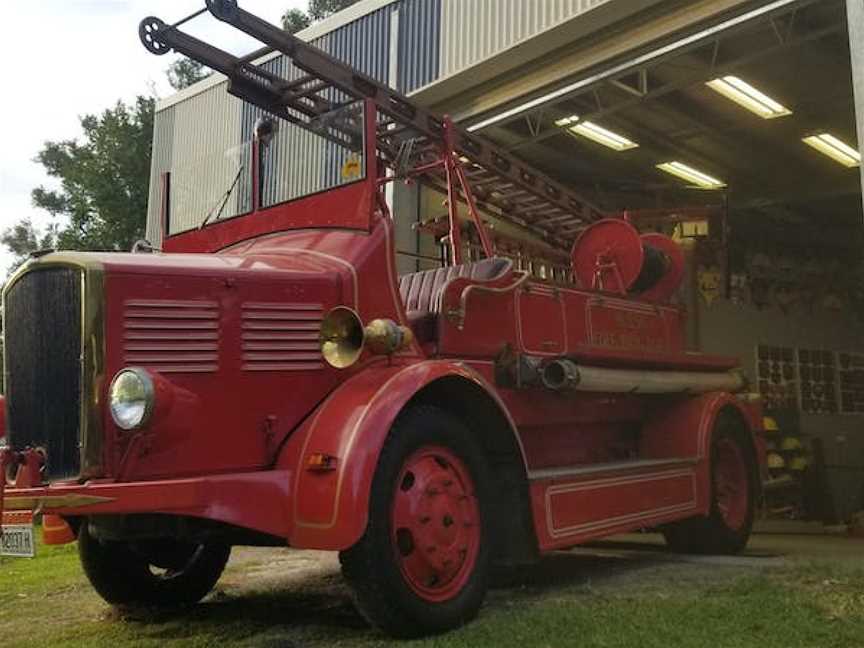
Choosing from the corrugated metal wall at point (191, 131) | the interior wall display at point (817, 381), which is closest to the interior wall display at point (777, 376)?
the interior wall display at point (817, 381)

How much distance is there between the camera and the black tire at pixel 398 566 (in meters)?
3.95

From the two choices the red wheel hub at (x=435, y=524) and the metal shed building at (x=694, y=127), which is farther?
the metal shed building at (x=694, y=127)

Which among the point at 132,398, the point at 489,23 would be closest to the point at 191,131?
the point at 489,23

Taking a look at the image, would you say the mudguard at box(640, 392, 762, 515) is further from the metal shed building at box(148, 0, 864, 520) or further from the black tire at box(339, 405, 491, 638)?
the black tire at box(339, 405, 491, 638)

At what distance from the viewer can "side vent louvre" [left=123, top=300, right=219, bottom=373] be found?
3871 millimetres

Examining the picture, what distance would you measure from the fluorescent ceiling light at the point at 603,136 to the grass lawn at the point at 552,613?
19.8 ft

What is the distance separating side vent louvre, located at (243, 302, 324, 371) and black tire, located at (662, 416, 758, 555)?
3870 millimetres

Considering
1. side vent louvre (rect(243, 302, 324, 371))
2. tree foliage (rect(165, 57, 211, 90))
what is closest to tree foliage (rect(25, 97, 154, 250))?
tree foliage (rect(165, 57, 211, 90))

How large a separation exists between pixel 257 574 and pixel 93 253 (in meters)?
3.26

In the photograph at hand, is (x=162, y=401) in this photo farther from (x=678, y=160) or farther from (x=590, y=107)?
(x=678, y=160)

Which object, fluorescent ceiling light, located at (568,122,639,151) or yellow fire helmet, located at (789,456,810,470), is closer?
fluorescent ceiling light, located at (568,122,639,151)

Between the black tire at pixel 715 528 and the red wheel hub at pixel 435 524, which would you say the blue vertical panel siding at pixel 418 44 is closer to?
the black tire at pixel 715 528

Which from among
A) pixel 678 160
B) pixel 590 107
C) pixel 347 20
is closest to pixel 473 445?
pixel 590 107

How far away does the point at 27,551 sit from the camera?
368 centimetres
